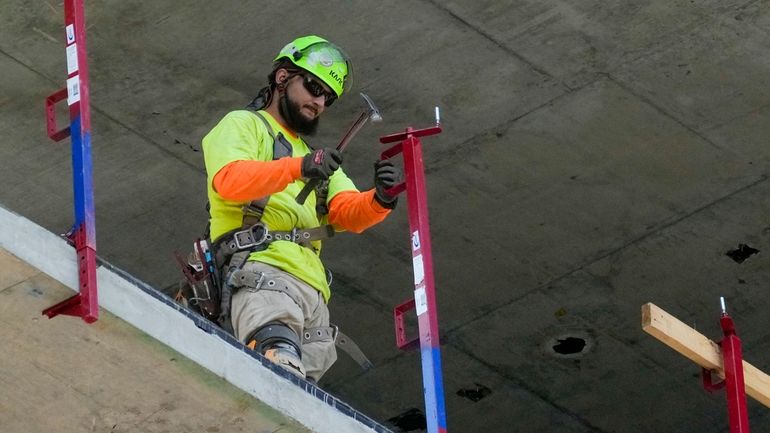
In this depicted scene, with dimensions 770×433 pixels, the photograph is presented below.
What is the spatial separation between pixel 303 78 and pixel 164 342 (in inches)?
101

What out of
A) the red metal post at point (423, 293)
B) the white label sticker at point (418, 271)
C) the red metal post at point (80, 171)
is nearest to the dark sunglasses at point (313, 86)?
the red metal post at point (423, 293)

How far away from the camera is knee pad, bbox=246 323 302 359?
8.95m

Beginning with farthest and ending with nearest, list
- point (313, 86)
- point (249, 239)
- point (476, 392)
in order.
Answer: point (476, 392) < point (313, 86) < point (249, 239)

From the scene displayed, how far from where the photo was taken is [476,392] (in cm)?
1598

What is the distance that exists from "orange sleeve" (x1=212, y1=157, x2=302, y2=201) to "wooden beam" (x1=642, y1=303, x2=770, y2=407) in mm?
2144

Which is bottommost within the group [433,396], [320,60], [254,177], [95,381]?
[95,381]

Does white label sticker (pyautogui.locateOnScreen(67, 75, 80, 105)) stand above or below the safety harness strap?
below

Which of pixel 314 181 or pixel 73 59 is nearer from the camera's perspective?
pixel 73 59

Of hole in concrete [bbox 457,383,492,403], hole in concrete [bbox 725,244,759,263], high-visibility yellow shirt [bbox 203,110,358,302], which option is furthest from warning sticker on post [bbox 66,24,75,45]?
hole in concrete [bbox 457,383,492,403]

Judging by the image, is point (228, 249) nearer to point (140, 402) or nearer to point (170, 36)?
point (140, 402)

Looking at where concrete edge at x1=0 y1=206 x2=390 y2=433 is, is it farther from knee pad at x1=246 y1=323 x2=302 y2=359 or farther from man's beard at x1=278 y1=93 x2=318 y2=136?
man's beard at x1=278 y1=93 x2=318 y2=136

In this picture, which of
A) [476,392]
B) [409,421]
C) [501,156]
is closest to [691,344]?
[501,156]

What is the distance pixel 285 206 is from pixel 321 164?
98cm

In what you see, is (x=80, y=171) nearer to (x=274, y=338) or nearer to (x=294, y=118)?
(x=274, y=338)
